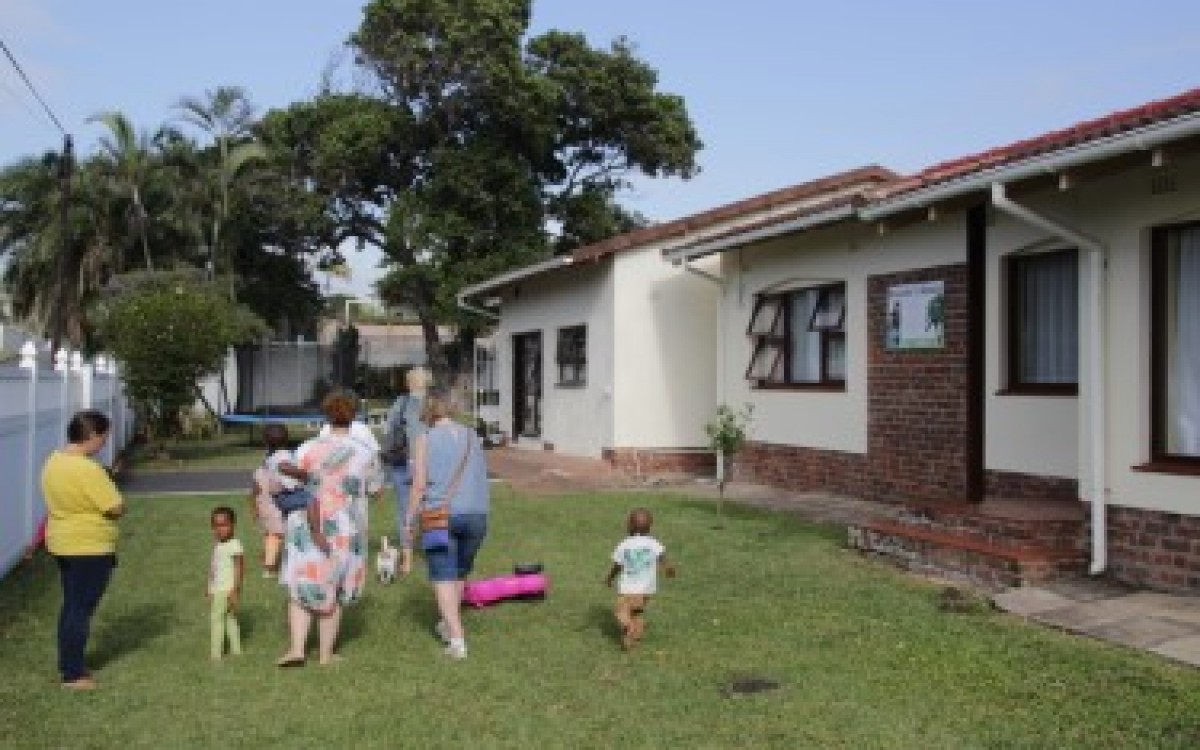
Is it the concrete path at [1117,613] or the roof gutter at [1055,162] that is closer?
the concrete path at [1117,613]

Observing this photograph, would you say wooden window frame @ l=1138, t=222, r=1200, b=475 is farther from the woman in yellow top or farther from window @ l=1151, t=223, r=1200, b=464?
the woman in yellow top

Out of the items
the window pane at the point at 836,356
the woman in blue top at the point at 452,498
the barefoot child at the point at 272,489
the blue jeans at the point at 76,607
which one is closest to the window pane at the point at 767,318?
the window pane at the point at 836,356

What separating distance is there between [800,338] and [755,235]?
1.49m

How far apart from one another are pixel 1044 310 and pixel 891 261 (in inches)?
95.6

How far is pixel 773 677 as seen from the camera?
581cm

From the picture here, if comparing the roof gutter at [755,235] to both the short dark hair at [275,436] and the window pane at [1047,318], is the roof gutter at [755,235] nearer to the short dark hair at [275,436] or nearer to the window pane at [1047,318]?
the window pane at [1047,318]

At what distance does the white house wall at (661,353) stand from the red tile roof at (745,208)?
0.32 m

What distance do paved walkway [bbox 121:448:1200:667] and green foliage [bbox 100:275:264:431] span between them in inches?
84.4

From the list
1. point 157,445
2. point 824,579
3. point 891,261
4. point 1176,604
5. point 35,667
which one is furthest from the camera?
point 157,445

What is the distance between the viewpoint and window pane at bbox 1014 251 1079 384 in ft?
30.5

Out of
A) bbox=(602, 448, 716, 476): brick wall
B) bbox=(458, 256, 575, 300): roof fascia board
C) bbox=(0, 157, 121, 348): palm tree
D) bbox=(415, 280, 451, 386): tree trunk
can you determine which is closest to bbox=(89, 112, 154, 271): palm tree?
bbox=(0, 157, 121, 348): palm tree

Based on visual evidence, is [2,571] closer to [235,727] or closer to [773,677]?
[235,727]

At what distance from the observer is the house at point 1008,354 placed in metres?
7.42

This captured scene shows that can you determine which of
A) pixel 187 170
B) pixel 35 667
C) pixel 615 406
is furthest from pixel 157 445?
pixel 35 667
